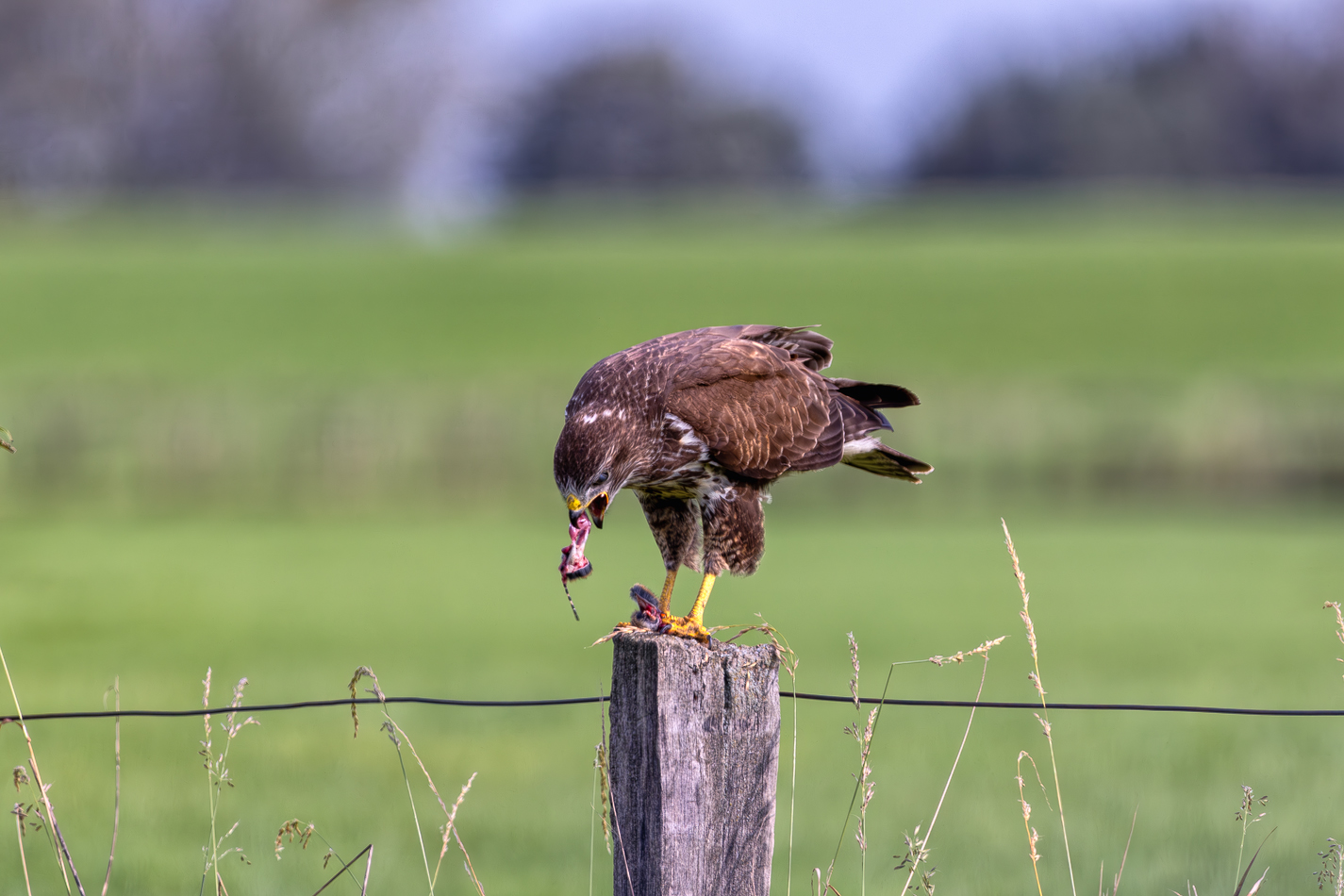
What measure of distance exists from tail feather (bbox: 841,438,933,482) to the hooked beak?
1035mm

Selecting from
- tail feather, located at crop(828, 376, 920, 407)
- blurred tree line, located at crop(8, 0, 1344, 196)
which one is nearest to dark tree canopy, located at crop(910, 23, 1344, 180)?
blurred tree line, located at crop(8, 0, 1344, 196)

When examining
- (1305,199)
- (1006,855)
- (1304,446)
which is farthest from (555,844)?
(1305,199)

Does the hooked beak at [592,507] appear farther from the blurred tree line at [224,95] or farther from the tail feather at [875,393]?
the blurred tree line at [224,95]

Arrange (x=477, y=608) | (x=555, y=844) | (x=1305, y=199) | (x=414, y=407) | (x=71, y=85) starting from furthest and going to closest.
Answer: (x=71, y=85) < (x=1305, y=199) < (x=414, y=407) < (x=477, y=608) < (x=555, y=844)

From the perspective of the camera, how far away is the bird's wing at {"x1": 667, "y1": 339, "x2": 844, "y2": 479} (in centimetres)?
363

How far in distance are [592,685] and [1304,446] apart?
13.5 meters

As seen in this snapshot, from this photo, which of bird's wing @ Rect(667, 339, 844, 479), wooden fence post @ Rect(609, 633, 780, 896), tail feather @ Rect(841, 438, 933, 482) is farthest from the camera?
tail feather @ Rect(841, 438, 933, 482)

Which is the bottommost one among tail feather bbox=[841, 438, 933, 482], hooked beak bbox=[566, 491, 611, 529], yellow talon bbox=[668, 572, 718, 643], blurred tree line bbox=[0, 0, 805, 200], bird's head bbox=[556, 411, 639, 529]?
yellow talon bbox=[668, 572, 718, 643]

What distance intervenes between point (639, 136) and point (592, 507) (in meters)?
68.1

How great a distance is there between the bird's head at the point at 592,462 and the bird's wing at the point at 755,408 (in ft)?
0.85

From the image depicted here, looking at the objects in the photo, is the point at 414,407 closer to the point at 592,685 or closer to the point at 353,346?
the point at 592,685

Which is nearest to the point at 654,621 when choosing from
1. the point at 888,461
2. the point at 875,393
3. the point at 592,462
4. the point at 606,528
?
the point at 592,462

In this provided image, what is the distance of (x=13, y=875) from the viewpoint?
4.82 m

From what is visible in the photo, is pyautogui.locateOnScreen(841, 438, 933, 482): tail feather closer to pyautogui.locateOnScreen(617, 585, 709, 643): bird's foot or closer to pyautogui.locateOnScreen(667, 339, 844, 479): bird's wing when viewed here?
pyautogui.locateOnScreen(667, 339, 844, 479): bird's wing
